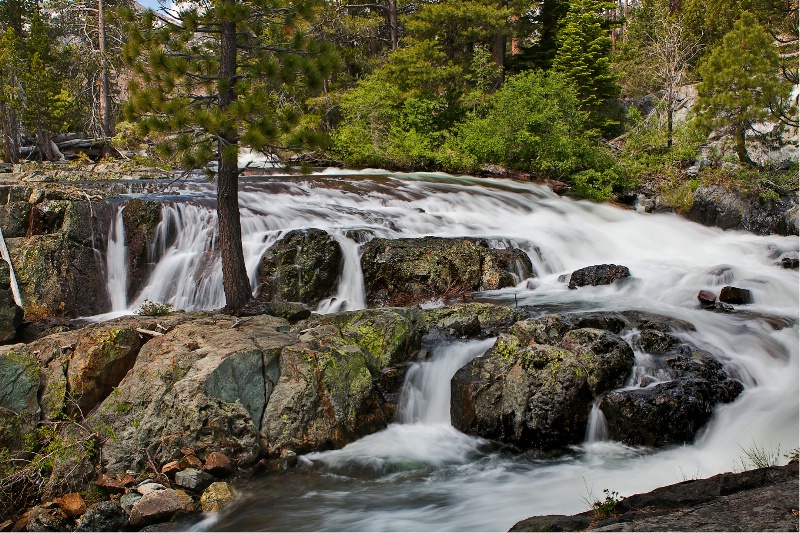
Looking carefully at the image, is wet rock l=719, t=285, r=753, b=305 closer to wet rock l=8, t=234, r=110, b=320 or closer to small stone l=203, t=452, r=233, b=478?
small stone l=203, t=452, r=233, b=478

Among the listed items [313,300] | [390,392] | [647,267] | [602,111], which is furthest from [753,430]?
[602,111]

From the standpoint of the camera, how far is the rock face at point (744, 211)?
16484 mm

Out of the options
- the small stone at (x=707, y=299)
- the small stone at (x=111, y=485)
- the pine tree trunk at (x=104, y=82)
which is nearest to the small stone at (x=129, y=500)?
the small stone at (x=111, y=485)

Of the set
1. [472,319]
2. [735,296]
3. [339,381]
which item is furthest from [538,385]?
[735,296]

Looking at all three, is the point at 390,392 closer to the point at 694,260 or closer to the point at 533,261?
the point at 533,261

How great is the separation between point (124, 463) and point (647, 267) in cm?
1066

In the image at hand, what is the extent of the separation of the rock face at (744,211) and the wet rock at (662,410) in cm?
1079

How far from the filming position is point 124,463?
6828 millimetres

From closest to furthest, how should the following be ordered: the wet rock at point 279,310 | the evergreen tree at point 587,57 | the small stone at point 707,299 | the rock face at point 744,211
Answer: the wet rock at point 279,310
the small stone at point 707,299
the rock face at point 744,211
the evergreen tree at point 587,57

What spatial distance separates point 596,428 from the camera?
7.46m

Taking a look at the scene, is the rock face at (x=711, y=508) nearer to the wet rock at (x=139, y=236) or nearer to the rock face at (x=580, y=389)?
the rock face at (x=580, y=389)

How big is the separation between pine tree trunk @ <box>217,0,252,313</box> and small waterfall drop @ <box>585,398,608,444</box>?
212 inches

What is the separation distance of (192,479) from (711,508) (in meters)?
4.79

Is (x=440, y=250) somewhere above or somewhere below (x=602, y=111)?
below
